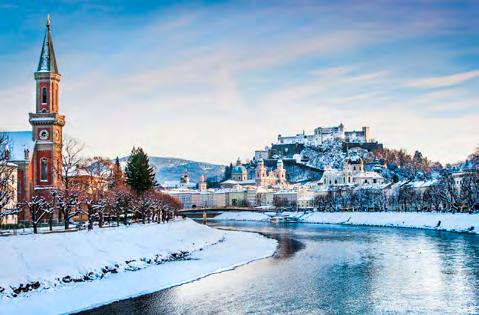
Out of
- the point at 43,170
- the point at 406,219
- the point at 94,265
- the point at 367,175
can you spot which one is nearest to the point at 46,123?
the point at 43,170

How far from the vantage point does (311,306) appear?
25.9 m

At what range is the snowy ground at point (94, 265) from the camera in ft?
86.2

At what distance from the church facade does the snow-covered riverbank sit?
44120 millimetres

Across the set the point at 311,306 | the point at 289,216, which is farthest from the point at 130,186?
the point at 289,216

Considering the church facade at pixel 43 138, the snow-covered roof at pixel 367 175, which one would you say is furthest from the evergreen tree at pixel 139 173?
the snow-covered roof at pixel 367 175

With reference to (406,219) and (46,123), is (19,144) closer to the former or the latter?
(46,123)

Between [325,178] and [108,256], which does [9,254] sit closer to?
[108,256]

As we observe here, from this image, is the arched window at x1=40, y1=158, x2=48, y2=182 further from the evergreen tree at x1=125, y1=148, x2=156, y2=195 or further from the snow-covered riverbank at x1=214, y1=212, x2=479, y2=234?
the snow-covered riverbank at x1=214, y1=212, x2=479, y2=234

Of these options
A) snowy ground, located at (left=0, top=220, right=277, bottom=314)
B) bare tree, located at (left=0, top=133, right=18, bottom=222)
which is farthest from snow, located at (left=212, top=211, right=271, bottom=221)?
snowy ground, located at (left=0, top=220, right=277, bottom=314)

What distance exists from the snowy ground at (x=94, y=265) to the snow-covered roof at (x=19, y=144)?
19906mm

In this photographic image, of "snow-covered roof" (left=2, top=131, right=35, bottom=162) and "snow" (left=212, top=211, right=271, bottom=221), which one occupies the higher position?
"snow-covered roof" (left=2, top=131, right=35, bottom=162)

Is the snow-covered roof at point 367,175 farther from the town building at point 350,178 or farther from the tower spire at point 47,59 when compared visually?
the tower spire at point 47,59

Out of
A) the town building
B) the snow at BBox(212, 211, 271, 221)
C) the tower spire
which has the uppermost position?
the tower spire

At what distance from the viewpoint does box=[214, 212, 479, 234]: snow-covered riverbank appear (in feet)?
233
